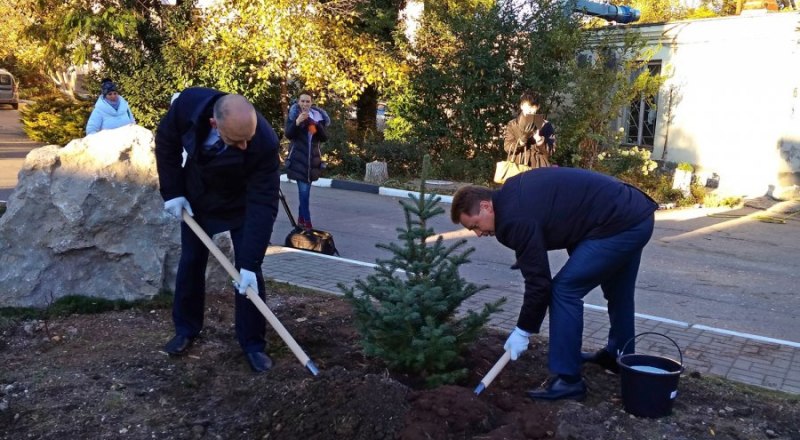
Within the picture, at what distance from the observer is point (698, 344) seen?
4859 mm

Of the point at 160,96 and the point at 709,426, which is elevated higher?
the point at 160,96

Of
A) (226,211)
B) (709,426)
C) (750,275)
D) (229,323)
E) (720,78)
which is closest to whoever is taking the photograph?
(709,426)

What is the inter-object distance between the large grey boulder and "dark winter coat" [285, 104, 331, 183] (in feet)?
10.3

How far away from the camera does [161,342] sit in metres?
4.41

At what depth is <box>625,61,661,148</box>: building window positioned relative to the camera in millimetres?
15164

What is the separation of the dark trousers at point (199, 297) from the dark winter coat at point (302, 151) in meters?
4.06

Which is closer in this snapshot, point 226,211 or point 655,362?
point 655,362

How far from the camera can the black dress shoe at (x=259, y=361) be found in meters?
3.96

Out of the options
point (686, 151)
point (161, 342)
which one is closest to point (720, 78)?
point (686, 151)

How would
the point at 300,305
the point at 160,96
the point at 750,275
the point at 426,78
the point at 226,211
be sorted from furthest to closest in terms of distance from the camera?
the point at 160,96 → the point at 426,78 → the point at 750,275 → the point at 300,305 → the point at 226,211

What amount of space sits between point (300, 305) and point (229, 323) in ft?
1.97

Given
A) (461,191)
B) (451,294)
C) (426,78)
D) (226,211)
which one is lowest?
(451,294)

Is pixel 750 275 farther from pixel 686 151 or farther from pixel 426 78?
pixel 426 78

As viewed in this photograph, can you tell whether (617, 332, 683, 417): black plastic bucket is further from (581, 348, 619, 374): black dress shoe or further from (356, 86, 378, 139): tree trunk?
(356, 86, 378, 139): tree trunk
